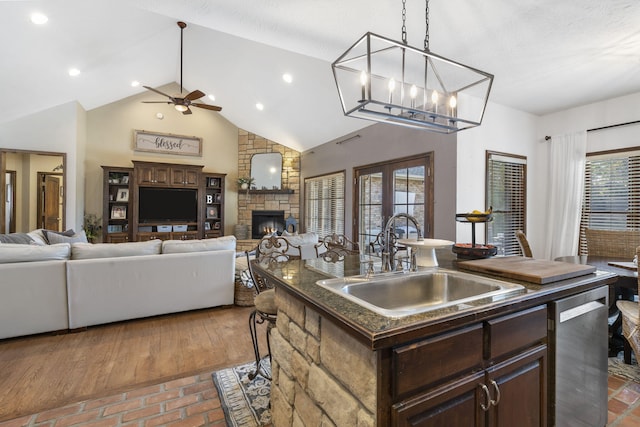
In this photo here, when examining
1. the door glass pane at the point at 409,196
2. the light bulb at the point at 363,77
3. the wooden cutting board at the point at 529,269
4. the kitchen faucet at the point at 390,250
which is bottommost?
the wooden cutting board at the point at 529,269

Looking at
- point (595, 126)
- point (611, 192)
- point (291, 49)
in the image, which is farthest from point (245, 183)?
point (611, 192)

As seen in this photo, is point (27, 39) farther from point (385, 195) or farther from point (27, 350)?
point (385, 195)

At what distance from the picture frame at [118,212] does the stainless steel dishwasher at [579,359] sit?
24.6 feet

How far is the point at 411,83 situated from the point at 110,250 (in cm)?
356

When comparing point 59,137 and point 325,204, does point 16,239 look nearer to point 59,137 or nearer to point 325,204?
point 59,137

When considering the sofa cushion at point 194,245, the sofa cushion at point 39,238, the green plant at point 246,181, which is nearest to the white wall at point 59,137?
the sofa cushion at point 39,238

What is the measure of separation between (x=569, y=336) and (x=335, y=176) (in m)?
4.83

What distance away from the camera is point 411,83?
10.1 ft

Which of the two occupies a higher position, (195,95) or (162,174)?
(195,95)

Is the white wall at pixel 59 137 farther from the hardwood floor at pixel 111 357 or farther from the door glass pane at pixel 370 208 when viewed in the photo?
the door glass pane at pixel 370 208

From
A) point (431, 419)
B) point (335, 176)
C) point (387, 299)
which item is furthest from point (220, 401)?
point (335, 176)

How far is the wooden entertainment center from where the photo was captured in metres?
6.36

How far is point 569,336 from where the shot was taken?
1.32m

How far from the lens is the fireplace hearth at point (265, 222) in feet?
24.8
